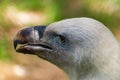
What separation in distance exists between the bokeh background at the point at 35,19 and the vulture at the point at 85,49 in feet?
8.90

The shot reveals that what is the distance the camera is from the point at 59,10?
21.4 ft

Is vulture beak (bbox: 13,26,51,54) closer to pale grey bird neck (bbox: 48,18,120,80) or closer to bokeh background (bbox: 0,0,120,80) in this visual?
pale grey bird neck (bbox: 48,18,120,80)

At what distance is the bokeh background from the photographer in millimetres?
5816

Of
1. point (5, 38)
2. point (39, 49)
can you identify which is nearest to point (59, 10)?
point (5, 38)

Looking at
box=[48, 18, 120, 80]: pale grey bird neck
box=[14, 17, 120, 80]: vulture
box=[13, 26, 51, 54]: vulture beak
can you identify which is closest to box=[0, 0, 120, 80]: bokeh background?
box=[13, 26, 51, 54]: vulture beak

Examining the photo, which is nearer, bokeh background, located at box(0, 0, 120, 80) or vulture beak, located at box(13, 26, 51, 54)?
vulture beak, located at box(13, 26, 51, 54)

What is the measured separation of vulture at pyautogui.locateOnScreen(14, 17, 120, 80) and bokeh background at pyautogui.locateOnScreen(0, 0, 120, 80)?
2.71 metres

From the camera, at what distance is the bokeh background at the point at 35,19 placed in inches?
229

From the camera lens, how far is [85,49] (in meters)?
2.85

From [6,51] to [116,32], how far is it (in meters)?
1.38

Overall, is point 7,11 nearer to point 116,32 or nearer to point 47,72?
point 47,72

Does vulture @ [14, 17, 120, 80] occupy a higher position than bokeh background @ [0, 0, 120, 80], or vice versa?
vulture @ [14, 17, 120, 80]

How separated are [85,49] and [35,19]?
149 inches

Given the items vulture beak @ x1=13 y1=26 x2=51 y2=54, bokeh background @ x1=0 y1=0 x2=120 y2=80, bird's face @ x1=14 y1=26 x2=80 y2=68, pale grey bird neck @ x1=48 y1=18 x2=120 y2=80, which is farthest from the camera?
bokeh background @ x1=0 y1=0 x2=120 y2=80
